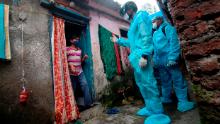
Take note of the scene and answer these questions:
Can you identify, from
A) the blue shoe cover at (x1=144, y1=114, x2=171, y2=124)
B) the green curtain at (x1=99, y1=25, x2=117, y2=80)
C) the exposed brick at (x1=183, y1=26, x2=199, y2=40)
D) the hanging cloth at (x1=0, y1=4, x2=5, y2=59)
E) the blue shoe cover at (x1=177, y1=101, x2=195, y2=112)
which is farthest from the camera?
the green curtain at (x1=99, y1=25, x2=117, y2=80)

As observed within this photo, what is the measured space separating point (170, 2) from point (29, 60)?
316 centimetres

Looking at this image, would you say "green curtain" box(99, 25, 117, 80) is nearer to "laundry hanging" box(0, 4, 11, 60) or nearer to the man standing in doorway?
the man standing in doorway

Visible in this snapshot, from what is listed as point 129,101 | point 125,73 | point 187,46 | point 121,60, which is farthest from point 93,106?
point 187,46

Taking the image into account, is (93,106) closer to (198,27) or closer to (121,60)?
(121,60)

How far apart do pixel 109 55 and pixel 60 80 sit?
8.50 ft

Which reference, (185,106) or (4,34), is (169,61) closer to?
(185,106)

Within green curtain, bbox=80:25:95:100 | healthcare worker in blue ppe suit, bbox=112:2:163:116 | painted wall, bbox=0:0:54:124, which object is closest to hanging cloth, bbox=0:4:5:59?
painted wall, bbox=0:0:54:124

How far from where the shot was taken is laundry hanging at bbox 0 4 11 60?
→ 3.35 metres

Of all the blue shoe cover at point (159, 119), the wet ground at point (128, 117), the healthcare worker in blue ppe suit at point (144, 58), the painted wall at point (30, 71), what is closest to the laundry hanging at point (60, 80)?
the painted wall at point (30, 71)

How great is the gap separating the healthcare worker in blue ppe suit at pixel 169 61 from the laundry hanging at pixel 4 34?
9.84ft

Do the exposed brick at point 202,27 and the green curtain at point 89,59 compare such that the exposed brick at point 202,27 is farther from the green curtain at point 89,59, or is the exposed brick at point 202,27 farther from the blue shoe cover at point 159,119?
the green curtain at point 89,59

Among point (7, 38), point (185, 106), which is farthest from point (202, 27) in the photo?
point (7, 38)

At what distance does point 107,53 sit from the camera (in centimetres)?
640

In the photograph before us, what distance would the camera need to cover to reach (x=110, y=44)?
665cm
